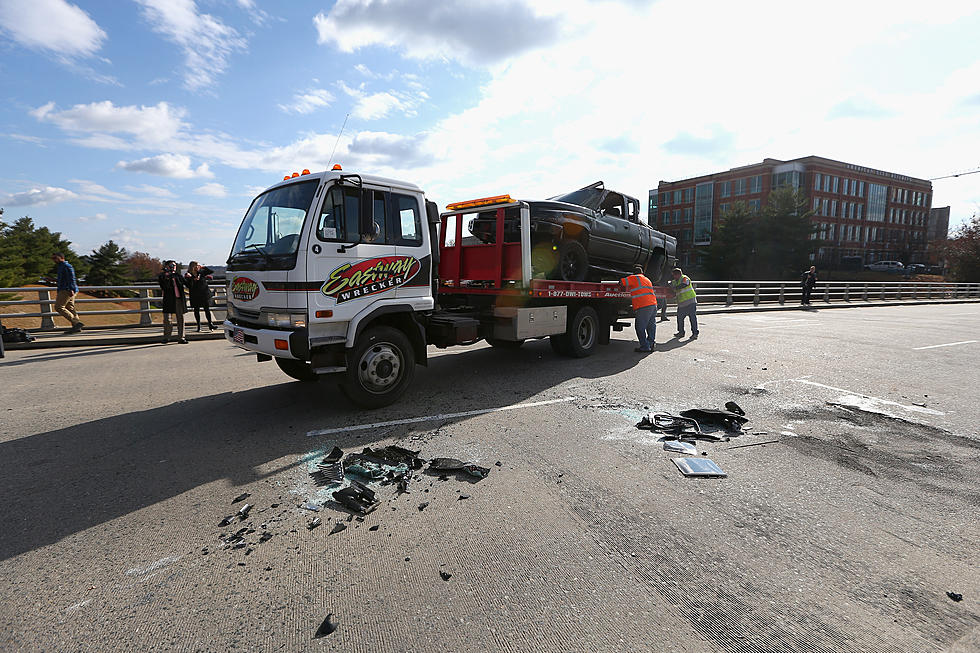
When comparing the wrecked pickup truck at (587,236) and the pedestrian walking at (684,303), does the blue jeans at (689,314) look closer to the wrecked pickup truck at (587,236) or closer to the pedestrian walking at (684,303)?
the pedestrian walking at (684,303)

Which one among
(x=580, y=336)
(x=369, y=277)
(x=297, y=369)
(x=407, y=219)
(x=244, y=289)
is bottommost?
(x=297, y=369)

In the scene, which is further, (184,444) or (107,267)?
(107,267)

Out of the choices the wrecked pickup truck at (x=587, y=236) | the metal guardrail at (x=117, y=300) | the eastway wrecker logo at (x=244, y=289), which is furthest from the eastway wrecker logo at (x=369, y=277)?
the metal guardrail at (x=117, y=300)

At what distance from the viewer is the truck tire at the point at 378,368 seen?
17.2 ft

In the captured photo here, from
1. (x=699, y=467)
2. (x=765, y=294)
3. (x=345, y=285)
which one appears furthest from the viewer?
(x=765, y=294)

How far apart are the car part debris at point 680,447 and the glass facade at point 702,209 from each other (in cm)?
7080

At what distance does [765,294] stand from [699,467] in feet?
72.4

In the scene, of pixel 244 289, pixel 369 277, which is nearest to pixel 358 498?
pixel 369 277

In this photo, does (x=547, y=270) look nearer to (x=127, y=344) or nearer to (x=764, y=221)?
(x=127, y=344)

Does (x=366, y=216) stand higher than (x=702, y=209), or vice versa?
(x=702, y=209)

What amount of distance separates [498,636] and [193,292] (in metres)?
11.9

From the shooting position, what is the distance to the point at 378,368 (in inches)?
214

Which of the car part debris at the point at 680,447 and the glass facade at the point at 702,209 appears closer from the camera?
the car part debris at the point at 680,447

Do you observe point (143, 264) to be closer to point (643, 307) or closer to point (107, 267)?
point (107, 267)
